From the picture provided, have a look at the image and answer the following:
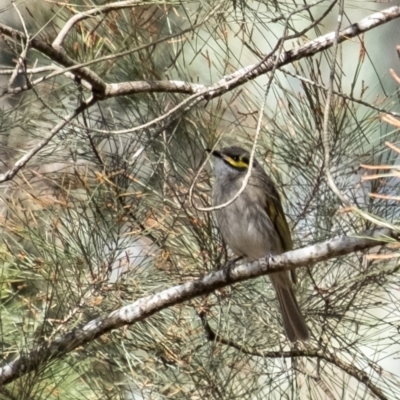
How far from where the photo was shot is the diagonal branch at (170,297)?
76.4 inches

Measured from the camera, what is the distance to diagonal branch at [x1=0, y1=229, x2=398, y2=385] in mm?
1941

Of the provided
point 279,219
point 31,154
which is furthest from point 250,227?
point 31,154

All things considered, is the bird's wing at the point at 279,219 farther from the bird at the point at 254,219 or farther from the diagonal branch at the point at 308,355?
the diagonal branch at the point at 308,355

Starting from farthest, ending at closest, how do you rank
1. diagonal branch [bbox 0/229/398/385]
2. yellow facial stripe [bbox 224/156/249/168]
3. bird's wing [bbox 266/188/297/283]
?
1. yellow facial stripe [bbox 224/156/249/168]
2. bird's wing [bbox 266/188/297/283]
3. diagonal branch [bbox 0/229/398/385]

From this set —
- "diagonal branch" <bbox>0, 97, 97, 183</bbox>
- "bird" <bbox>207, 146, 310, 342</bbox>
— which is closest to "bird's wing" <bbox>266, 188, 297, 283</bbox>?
"bird" <bbox>207, 146, 310, 342</bbox>

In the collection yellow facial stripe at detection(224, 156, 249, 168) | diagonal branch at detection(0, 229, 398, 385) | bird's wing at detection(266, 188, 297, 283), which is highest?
yellow facial stripe at detection(224, 156, 249, 168)

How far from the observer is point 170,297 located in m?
2.17

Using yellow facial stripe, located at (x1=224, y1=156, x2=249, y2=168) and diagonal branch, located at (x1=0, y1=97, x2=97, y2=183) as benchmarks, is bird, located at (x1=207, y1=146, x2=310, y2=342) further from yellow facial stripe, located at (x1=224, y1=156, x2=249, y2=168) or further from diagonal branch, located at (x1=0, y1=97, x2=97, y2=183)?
diagonal branch, located at (x1=0, y1=97, x2=97, y2=183)

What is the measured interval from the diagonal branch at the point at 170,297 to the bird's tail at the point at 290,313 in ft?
0.54

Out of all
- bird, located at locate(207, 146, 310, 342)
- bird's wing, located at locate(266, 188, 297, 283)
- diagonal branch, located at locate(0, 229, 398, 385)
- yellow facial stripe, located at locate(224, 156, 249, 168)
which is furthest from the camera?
yellow facial stripe, located at locate(224, 156, 249, 168)

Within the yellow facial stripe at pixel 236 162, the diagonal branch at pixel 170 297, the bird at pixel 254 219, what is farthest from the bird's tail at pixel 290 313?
the yellow facial stripe at pixel 236 162

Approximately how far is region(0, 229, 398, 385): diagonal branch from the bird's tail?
0.54 ft

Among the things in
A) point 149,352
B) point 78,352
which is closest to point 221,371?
point 149,352

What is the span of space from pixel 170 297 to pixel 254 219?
0.88m
